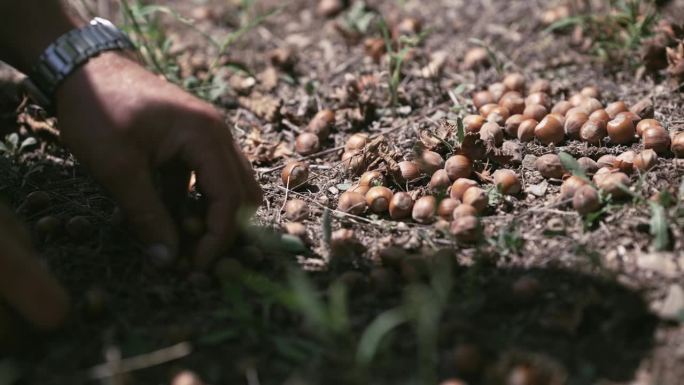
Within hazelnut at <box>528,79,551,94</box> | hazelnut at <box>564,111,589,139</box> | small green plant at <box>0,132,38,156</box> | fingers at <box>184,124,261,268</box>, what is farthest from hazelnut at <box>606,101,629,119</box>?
small green plant at <box>0,132,38,156</box>

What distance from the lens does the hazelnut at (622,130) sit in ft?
8.56

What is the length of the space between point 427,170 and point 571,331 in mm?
889

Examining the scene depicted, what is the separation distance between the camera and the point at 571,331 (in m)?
1.85

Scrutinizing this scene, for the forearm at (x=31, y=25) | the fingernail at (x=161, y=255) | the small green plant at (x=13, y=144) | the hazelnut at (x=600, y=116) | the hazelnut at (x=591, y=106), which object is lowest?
the hazelnut at (x=591, y=106)

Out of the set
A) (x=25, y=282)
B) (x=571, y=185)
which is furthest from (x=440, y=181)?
(x=25, y=282)

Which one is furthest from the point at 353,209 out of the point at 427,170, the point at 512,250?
the point at 512,250

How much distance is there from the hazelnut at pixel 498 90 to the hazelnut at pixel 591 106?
354mm

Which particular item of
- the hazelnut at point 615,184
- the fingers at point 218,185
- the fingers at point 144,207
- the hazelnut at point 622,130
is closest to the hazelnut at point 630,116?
the hazelnut at point 622,130

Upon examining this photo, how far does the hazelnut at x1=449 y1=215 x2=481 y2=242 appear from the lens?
219cm

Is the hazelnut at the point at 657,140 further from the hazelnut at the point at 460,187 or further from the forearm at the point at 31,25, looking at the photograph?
the forearm at the point at 31,25

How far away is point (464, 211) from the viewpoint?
226 cm

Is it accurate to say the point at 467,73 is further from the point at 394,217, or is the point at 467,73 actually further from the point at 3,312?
the point at 3,312

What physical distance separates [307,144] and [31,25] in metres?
1.10

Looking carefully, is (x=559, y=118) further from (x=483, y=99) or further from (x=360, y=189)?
(x=360, y=189)
